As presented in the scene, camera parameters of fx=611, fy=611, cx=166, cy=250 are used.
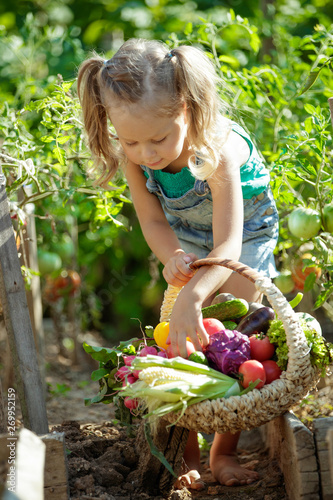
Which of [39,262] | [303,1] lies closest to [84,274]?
[39,262]

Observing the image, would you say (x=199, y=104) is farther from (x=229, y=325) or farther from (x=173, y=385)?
(x=173, y=385)

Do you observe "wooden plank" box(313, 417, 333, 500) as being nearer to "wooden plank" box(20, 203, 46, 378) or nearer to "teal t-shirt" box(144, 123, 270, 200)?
"teal t-shirt" box(144, 123, 270, 200)

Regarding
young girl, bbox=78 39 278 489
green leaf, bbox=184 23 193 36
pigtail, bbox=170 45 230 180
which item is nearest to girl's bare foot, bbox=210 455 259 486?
young girl, bbox=78 39 278 489

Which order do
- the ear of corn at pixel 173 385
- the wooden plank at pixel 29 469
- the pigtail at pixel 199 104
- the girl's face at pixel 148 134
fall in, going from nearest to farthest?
the wooden plank at pixel 29 469 < the ear of corn at pixel 173 385 < the girl's face at pixel 148 134 < the pigtail at pixel 199 104

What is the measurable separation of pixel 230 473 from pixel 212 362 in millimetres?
509

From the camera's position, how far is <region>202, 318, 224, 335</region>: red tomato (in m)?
1.85

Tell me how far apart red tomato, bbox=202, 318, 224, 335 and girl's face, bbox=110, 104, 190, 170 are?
1.78ft

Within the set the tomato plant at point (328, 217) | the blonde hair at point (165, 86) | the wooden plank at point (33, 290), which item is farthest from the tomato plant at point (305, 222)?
the wooden plank at point (33, 290)

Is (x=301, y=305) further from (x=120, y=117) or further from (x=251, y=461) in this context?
(x=120, y=117)

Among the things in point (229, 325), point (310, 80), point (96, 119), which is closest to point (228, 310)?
point (229, 325)

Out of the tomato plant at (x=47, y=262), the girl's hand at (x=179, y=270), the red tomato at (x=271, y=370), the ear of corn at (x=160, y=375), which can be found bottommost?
the tomato plant at (x=47, y=262)

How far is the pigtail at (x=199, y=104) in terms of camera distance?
202 centimetres

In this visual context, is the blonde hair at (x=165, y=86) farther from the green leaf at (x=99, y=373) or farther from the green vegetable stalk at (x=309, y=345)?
the green leaf at (x=99, y=373)

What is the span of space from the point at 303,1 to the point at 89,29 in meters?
1.85
